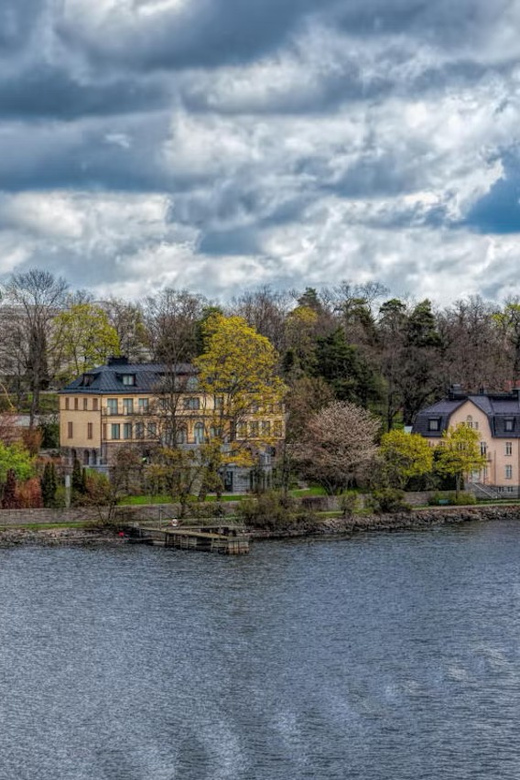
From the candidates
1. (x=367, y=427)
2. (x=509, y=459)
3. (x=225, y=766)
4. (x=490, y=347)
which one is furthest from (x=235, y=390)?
(x=225, y=766)

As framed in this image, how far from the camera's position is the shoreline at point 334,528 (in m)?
78.4

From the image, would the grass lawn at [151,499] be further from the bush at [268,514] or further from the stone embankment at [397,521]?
the stone embankment at [397,521]

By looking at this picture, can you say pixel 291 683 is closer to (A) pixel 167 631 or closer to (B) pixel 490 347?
(A) pixel 167 631

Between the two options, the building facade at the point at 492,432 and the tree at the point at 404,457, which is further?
the building facade at the point at 492,432

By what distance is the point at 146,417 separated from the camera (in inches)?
3605

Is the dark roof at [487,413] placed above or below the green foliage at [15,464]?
above

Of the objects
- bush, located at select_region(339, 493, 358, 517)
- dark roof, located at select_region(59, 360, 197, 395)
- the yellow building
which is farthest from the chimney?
bush, located at select_region(339, 493, 358, 517)

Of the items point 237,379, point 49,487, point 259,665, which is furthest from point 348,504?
point 259,665

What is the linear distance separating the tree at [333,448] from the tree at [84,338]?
35.3 meters

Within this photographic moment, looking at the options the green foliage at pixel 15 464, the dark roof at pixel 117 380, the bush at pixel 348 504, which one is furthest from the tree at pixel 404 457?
the green foliage at pixel 15 464

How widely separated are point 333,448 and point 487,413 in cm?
→ 1504

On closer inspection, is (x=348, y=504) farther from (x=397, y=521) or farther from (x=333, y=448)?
(x=333, y=448)

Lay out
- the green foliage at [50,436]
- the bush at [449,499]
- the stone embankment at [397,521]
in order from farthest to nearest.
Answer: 1. the green foliage at [50,436]
2. the bush at [449,499]
3. the stone embankment at [397,521]

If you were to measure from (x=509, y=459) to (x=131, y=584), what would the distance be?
148 feet
